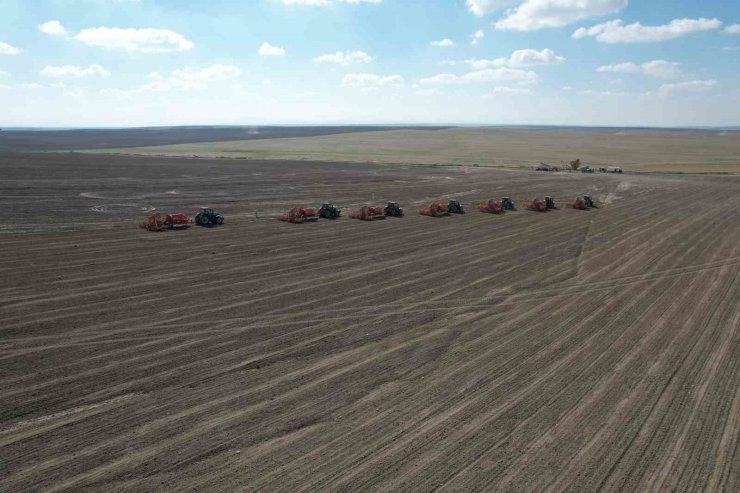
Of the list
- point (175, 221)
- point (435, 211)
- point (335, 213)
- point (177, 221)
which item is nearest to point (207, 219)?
point (177, 221)

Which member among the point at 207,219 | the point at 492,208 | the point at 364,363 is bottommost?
the point at 364,363

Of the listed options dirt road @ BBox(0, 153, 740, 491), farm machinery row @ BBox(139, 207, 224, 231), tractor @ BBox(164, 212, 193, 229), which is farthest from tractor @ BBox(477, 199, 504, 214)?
tractor @ BBox(164, 212, 193, 229)

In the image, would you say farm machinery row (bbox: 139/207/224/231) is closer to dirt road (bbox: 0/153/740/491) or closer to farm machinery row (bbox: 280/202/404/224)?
dirt road (bbox: 0/153/740/491)

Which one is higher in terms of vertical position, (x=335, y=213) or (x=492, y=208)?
(x=335, y=213)

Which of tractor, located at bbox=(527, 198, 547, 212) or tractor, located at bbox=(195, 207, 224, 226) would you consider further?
tractor, located at bbox=(527, 198, 547, 212)

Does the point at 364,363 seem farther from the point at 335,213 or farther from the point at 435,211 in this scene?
the point at 435,211

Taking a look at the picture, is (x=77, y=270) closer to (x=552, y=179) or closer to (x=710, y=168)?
(x=552, y=179)

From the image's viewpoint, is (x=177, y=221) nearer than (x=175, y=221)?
No

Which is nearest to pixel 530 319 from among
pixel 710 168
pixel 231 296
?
pixel 231 296

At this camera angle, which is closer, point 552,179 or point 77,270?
point 77,270
